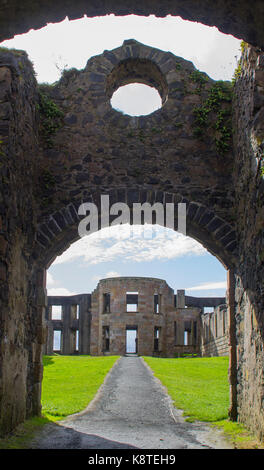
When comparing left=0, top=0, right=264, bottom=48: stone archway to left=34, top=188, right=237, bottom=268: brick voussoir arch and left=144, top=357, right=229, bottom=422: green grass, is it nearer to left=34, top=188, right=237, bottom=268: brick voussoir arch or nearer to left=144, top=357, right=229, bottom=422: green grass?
left=34, top=188, right=237, bottom=268: brick voussoir arch

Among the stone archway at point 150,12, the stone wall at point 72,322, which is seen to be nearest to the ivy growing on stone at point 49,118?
the stone archway at point 150,12

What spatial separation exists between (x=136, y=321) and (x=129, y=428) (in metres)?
25.4

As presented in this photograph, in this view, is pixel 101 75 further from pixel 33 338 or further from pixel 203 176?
pixel 33 338

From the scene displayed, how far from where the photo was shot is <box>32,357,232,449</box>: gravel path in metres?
5.62

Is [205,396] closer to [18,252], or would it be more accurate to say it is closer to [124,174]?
[124,174]

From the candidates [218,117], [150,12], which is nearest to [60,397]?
[218,117]

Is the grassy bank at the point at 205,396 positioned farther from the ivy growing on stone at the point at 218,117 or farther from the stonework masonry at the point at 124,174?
the ivy growing on stone at the point at 218,117

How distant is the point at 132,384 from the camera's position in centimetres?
1185

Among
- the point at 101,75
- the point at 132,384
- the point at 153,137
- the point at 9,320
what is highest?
the point at 101,75

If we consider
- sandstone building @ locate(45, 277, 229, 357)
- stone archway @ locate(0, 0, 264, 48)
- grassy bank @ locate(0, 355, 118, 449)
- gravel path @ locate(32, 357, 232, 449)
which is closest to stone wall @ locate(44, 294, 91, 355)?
sandstone building @ locate(45, 277, 229, 357)

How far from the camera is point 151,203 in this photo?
7.88 metres

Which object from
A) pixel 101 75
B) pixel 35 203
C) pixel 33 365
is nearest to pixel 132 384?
pixel 33 365

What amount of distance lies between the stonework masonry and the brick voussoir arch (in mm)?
17
